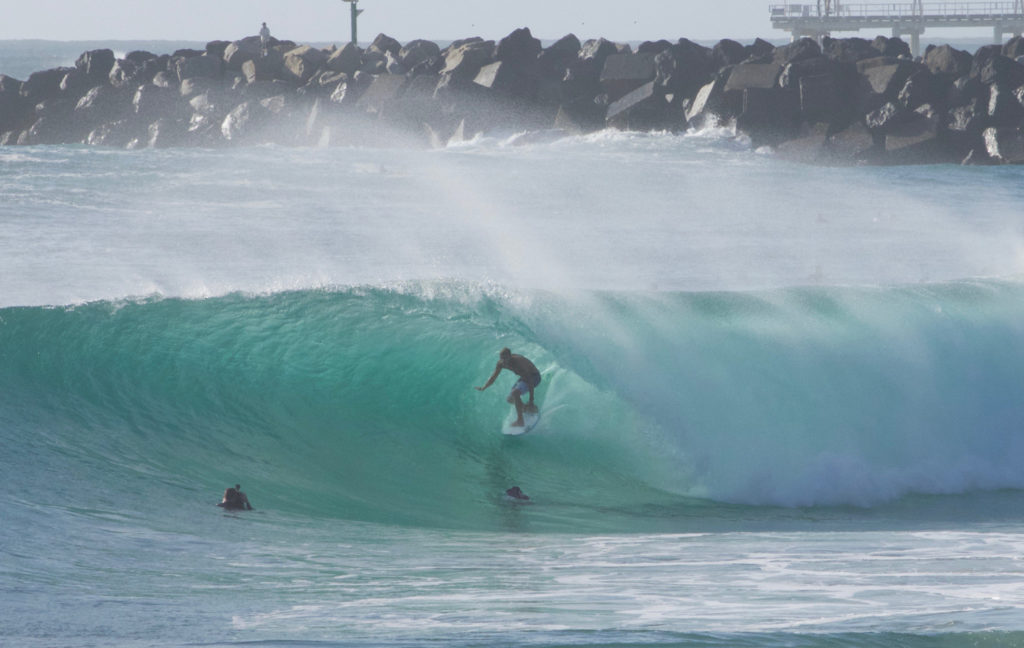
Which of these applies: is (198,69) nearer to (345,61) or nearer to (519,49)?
(345,61)

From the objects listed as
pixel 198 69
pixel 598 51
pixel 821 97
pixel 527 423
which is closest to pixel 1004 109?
pixel 821 97

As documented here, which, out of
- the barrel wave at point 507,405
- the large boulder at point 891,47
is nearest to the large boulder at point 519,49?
the large boulder at point 891,47

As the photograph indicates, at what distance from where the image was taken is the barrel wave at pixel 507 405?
8.82 metres

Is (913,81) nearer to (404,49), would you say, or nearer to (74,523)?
(404,49)

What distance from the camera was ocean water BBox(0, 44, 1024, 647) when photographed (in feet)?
Result: 18.3

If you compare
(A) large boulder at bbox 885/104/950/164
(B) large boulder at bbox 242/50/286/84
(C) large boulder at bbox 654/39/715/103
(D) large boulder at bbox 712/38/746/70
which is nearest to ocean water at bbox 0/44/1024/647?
(A) large boulder at bbox 885/104/950/164

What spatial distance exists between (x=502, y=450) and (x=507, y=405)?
2.04ft

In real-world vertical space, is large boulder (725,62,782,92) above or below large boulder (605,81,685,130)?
above

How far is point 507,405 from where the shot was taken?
10312 mm

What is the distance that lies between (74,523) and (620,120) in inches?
1032

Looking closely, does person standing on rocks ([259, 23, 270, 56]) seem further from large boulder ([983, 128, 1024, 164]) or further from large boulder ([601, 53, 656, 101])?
large boulder ([983, 128, 1024, 164])

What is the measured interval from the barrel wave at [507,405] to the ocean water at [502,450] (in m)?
0.03

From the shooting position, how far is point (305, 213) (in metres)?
21.4

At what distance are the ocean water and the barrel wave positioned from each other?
0.10 feet
